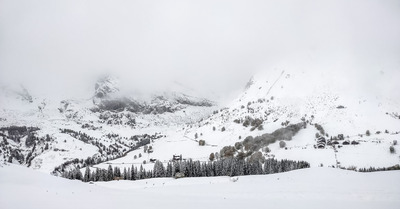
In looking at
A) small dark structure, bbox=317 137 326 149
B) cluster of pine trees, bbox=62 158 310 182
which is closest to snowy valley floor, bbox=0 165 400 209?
cluster of pine trees, bbox=62 158 310 182

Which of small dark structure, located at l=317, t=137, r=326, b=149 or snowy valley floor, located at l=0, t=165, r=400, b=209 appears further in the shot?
→ small dark structure, located at l=317, t=137, r=326, b=149

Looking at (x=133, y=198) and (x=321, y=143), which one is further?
(x=321, y=143)

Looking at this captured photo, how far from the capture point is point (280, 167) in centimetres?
12506

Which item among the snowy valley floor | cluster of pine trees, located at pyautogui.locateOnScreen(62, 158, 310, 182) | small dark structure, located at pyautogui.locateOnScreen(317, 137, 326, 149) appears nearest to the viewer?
the snowy valley floor

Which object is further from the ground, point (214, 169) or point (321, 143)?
point (321, 143)

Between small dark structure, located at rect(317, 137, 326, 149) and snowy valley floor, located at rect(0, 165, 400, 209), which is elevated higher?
small dark structure, located at rect(317, 137, 326, 149)

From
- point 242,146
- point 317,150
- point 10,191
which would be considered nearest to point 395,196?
point 10,191

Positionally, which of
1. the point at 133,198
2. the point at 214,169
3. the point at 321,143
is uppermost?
the point at 321,143

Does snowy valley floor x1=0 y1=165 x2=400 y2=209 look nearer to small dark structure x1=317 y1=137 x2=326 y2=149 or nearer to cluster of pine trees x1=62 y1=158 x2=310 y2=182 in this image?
cluster of pine trees x1=62 y1=158 x2=310 y2=182

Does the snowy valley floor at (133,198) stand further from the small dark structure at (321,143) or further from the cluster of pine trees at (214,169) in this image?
Result: the small dark structure at (321,143)

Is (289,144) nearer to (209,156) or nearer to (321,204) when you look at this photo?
(209,156)

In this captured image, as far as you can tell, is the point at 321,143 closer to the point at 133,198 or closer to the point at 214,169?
the point at 214,169

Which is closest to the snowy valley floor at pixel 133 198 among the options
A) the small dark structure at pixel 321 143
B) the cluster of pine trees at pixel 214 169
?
the cluster of pine trees at pixel 214 169

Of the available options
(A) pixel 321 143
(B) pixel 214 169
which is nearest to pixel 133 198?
(B) pixel 214 169
